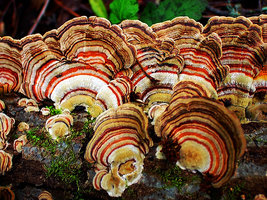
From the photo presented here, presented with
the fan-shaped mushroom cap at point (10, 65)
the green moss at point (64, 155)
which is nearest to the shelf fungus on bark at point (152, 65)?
the green moss at point (64, 155)

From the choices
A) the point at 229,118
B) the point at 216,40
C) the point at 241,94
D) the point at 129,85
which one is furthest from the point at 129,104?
the point at 241,94

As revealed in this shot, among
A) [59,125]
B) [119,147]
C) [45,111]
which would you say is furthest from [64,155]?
[119,147]

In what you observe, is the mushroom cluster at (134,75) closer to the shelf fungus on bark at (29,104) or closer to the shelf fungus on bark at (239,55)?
the shelf fungus on bark at (239,55)

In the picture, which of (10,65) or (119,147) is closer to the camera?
(119,147)

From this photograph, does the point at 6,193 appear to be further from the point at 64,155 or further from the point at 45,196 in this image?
the point at 64,155

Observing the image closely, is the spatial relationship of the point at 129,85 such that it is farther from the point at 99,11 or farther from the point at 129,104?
the point at 99,11

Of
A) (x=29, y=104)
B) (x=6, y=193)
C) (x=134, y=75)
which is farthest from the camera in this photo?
(x=29, y=104)

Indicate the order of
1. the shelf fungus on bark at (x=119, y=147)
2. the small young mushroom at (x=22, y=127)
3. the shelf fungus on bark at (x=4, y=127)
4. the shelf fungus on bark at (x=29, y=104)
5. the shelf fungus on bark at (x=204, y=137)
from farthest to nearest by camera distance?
the shelf fungus on bark at (x=29, y=104), the small young mushroom at (x=22, y=127), the shelf fungus on bark at (x=4, y=127), the shelf fungus on bark at (x=119, y=147), the shelf fungus on bark at (x=204, y=137)
